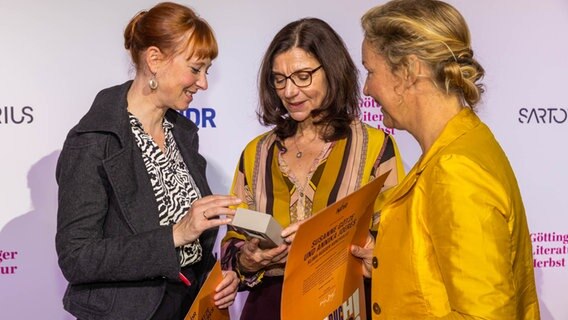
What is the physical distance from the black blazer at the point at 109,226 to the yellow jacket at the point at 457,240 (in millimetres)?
618

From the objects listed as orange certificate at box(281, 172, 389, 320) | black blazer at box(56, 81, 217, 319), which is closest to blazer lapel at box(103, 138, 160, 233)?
black blazer at box(56, 81, 217, 319)

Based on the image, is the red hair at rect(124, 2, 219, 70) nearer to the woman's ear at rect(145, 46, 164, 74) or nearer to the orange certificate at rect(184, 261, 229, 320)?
the woman's ear at rect(145, 46, 164, 74)

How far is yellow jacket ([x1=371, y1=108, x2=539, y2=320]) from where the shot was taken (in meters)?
1.15

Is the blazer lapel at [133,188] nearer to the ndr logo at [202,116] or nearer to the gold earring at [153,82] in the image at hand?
the gold earring at [153,82]

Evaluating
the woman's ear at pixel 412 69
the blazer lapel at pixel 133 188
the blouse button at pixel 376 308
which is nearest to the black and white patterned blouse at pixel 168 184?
the blazer lapel at pixel 133 188

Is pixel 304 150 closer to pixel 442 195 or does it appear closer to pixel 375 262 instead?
pixel 375 262

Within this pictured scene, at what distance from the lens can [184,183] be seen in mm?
1940

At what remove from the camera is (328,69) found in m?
2.06

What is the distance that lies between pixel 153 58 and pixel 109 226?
0.46m

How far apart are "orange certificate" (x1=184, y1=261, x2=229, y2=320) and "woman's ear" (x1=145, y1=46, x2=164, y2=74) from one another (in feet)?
1.89

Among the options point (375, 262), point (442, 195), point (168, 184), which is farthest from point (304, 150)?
point (442, 195)

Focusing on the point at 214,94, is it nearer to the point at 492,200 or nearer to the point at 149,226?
the point at 149,226

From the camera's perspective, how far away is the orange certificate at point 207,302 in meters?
1.59

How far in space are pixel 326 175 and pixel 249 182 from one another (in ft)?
0.81
